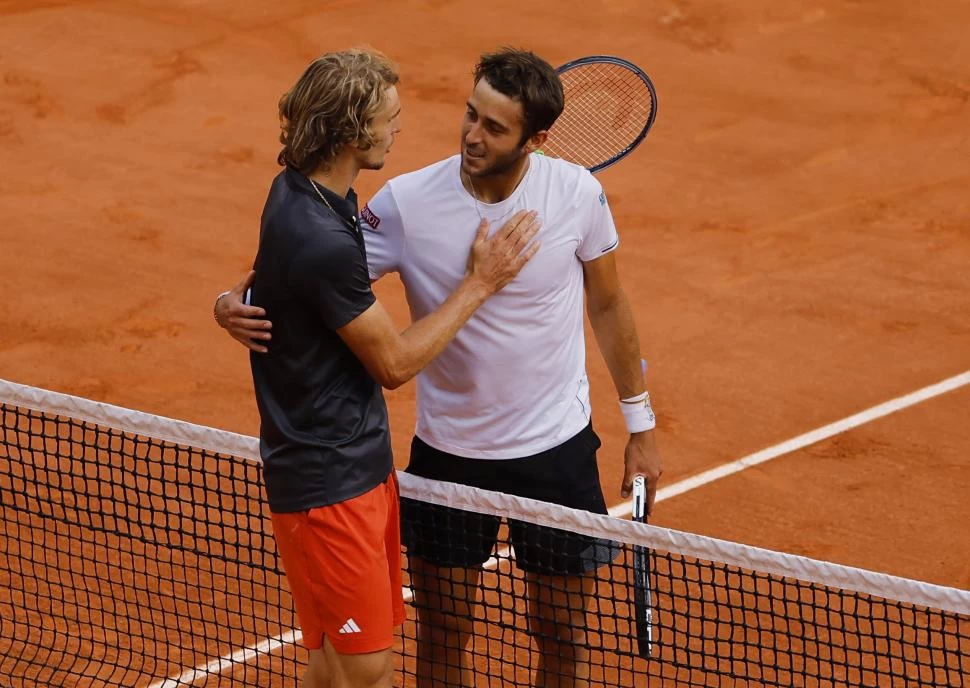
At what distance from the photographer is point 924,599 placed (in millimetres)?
4336

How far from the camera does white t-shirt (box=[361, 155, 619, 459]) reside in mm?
4316

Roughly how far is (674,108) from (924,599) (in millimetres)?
8428

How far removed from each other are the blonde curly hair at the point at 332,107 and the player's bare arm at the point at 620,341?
1088 millimetres

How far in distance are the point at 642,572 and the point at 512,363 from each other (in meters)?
0.95

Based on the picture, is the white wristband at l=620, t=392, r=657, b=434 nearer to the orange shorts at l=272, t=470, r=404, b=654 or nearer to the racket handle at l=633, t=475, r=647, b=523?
the racket handle at l=633, t=475, r=647, b=523

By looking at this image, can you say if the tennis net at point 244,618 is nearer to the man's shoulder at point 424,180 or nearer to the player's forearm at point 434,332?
the player's forearm at point 434,332

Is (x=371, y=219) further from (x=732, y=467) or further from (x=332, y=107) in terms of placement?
(x=732, y=467)

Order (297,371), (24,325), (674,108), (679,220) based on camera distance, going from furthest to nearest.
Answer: (674,108) < (679,220) < (24,325) < (297,371)

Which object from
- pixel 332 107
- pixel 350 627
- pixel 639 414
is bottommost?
pixel 350 627

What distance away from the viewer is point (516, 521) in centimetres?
457

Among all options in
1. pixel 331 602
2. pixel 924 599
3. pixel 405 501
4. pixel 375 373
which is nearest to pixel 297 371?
pixel 375 373

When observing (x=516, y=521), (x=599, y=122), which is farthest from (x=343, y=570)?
(x=599, y=122)

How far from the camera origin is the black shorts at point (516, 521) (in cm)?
455

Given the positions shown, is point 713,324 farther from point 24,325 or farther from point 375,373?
point 375,373
